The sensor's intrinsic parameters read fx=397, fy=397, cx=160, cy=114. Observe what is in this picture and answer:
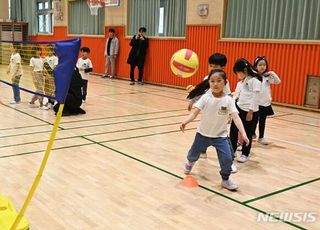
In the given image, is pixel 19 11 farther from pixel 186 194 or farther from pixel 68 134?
pixel 186 194

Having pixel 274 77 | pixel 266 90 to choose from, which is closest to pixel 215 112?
pixel 266 90

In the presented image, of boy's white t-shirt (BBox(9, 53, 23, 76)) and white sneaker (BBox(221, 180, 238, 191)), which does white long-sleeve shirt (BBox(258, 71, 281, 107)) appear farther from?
boy's white t-shirt (BBox(9, 53, 23, 76))

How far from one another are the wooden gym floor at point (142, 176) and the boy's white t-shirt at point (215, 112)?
24.2 inches

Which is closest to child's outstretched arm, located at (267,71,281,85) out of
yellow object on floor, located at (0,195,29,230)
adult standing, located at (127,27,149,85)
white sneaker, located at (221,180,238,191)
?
white sneaker, located at (221,180,238,191)

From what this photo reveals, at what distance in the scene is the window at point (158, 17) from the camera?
12.8 meters

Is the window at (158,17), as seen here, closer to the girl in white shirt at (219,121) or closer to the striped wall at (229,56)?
the striped wall at (229,56)

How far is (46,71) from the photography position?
851 centimetres

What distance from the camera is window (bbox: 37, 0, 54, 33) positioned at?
20.8 meters

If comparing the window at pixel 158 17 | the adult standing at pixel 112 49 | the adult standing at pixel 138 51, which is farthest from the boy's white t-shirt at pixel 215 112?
the adult standing at pixel 112 49

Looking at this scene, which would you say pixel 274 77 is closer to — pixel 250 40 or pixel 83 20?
pixel 250 40

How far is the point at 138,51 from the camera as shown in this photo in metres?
13.8

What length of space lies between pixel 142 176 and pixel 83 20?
14194 millimetres

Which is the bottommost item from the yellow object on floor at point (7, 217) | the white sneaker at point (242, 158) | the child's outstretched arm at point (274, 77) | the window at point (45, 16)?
the white sneaker at point (242, 158)

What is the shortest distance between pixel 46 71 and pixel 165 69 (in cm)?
564
